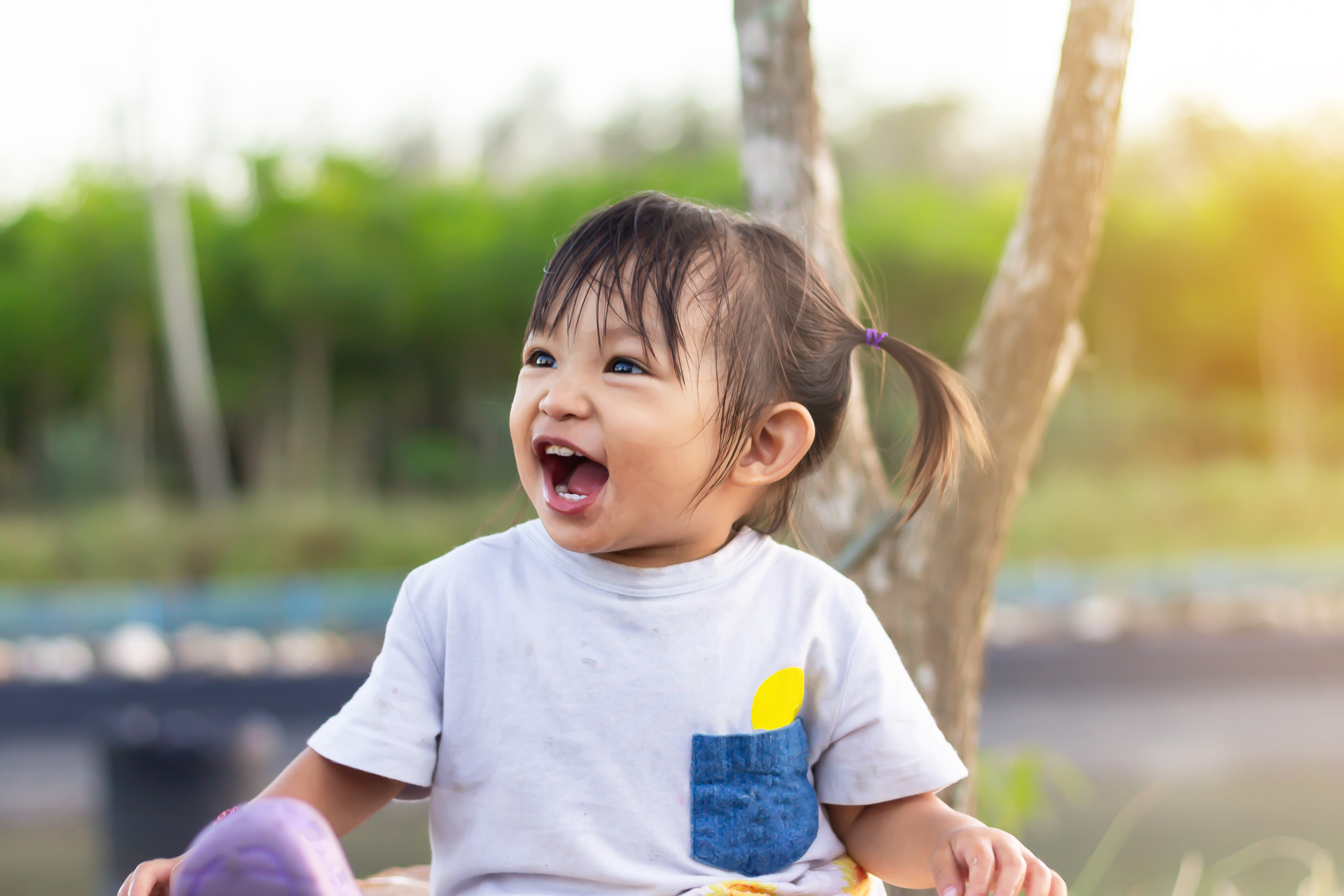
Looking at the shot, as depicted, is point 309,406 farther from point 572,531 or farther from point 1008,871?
point 1008,871

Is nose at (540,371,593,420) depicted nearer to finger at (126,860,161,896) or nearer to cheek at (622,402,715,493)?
cheek at (622,402,715,493)

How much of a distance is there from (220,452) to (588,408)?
10.2 metres

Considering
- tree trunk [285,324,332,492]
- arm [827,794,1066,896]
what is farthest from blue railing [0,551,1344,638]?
arm [827,794,1066,896]

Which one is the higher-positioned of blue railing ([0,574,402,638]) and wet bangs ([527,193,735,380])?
wet bangs ([527,193,735,380])

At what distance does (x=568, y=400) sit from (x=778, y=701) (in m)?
0.33

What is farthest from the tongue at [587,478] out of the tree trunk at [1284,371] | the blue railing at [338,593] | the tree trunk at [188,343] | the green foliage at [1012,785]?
the tree trunk at [1284,371]

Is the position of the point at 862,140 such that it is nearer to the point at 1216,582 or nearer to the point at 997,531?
the point at 1216,582

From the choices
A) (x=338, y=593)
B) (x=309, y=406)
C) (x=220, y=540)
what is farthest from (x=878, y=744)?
(x=309, y=406)

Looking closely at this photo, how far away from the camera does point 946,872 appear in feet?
3.30

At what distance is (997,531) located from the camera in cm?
174

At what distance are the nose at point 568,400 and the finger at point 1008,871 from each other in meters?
0.48

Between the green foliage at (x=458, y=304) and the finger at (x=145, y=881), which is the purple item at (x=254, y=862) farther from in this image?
the green foliage at (x=458, y=304)

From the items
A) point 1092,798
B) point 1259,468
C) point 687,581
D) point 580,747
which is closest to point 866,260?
point 687,581

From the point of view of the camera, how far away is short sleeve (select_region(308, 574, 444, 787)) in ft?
3.38
